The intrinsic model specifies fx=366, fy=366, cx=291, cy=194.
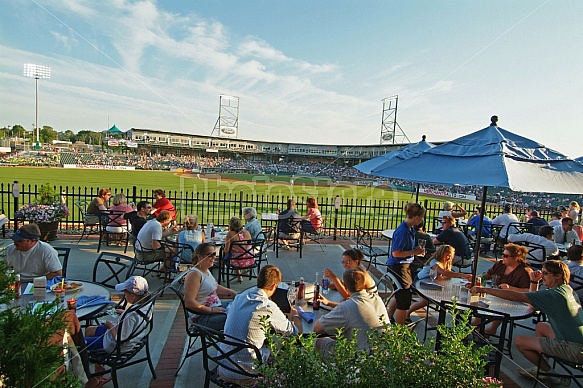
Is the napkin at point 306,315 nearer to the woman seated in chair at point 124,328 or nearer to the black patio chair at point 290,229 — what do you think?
the woman seated in chair at point 124,328

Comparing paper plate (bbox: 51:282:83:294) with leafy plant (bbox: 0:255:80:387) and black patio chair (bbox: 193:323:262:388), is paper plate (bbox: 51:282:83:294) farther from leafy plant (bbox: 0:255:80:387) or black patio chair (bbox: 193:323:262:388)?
leafy plant (bbox: 0:255:80:387)

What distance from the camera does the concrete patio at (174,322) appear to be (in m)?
3.80

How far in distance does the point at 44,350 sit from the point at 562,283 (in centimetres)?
435

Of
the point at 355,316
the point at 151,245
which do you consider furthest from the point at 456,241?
the point at 151,245

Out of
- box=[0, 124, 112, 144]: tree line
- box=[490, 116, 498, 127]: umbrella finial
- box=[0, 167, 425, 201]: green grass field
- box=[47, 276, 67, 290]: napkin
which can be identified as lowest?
box=[0, 167, 425, 201]: green grass field

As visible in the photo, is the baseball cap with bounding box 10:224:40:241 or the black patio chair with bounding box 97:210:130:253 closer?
the baseball cap with bounding box 10:224:40:241

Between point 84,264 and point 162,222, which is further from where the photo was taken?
point 84,264

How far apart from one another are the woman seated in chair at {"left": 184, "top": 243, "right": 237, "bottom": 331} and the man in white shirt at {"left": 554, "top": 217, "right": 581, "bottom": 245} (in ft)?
26.5

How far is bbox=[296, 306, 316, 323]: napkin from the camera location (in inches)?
138

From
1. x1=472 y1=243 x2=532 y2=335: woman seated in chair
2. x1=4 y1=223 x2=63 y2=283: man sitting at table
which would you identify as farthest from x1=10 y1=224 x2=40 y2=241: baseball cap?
x1=472 y1=243 x2=532 y2=335: woman seated in chair

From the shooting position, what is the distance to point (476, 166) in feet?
12.9

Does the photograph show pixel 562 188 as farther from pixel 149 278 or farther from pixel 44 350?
pixel 149 278

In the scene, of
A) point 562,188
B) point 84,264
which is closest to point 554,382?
point 562,188

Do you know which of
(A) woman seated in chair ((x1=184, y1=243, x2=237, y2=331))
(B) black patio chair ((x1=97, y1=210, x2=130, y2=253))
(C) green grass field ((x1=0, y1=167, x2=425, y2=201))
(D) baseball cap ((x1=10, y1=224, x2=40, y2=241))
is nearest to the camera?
(A) woman seated in chair ((x1=184, y1=243, x2=237, y2=331))
